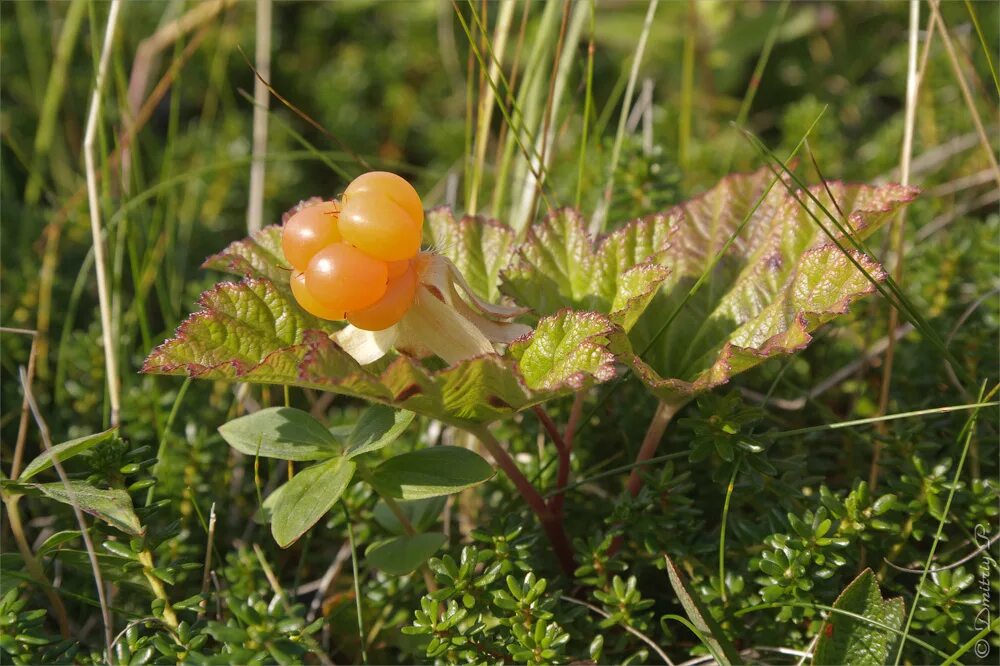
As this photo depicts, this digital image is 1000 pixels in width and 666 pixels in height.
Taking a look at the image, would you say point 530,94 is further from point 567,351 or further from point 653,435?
point 567,351

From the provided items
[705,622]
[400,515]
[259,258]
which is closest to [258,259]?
[259,258]

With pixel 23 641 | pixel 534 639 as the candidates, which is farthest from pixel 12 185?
pixel 534 639

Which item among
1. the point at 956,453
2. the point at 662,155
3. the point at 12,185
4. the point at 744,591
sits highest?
the point at 662,155

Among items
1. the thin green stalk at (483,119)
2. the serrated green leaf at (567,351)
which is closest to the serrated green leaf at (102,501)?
the serrated green leaf at (567,351)

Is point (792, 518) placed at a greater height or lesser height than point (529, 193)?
lesser

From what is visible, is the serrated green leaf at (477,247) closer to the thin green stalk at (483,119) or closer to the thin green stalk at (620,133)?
the thin green stalk at (483,119)

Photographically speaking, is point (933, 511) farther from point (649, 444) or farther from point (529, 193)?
point (529, 193)
